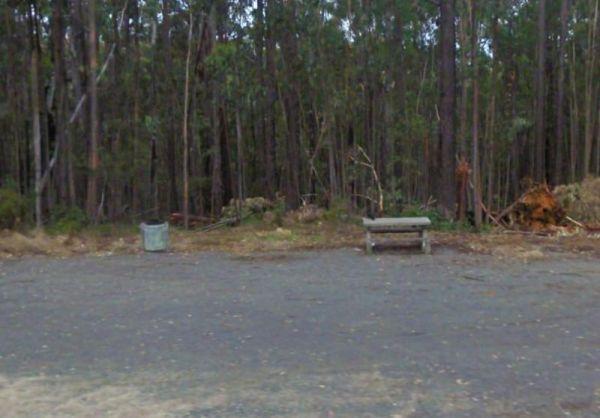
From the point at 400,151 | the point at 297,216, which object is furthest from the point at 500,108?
the point at 297,216

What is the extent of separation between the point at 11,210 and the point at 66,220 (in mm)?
1481

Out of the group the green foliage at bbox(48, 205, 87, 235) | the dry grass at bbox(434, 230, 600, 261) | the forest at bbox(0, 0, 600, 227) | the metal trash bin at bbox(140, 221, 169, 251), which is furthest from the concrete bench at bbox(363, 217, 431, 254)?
the green foliage at bbox(48, 205, 87, 235)

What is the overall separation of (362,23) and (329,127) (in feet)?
14.7

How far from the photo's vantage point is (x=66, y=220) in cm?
1831

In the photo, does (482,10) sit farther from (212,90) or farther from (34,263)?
(34,263)

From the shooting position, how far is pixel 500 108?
38.3m

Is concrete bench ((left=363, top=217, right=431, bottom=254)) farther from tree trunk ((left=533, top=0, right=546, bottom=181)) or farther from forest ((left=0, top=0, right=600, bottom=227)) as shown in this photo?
tree trunk ((left=533, top=0, right=546, bottom=181))

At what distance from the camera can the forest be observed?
22719 mm

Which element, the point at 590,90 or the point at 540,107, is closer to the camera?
the point at 540,107

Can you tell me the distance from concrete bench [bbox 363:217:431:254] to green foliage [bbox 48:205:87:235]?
21.5ft

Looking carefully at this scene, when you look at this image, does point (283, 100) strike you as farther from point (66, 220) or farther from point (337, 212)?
point (66, 220)

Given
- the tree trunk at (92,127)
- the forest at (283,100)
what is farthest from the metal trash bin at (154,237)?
the tree trunk at (92,127)

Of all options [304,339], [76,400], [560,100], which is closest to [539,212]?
[304,339]

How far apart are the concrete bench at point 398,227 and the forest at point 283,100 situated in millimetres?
3871
